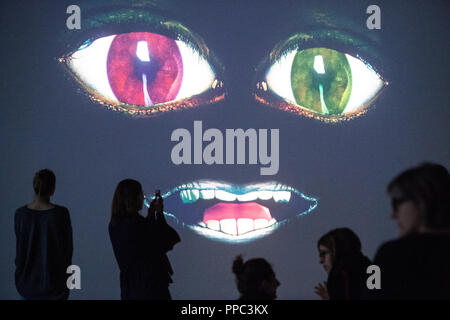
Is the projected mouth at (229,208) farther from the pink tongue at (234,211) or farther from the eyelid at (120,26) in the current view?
the eyelid at (120,26)

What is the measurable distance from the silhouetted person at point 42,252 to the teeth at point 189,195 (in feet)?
3.57

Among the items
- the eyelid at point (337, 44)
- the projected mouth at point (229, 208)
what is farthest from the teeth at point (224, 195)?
the eyelid at point (337, 44)

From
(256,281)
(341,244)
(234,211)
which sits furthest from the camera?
(234,211)

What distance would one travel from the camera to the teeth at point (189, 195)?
3498 millimetres

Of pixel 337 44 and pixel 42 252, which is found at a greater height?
pixel 337 44

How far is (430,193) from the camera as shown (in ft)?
4.46

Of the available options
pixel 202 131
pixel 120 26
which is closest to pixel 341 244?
pixel 202 131

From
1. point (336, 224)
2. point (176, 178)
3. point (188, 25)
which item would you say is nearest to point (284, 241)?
point (336, 224)

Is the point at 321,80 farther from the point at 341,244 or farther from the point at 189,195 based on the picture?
the point at 341,244

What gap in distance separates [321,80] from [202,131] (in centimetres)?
84

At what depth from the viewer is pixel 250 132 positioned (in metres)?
3.53

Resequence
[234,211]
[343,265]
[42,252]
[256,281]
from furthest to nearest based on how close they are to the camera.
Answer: [234,211] < [42,252] < [343,265] < [256,281]

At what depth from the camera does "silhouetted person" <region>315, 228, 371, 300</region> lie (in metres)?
2.17

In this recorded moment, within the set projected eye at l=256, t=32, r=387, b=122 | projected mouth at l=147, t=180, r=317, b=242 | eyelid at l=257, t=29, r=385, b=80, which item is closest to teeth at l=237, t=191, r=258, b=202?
projected mouth at l=147, t=180, r=317, b=242
